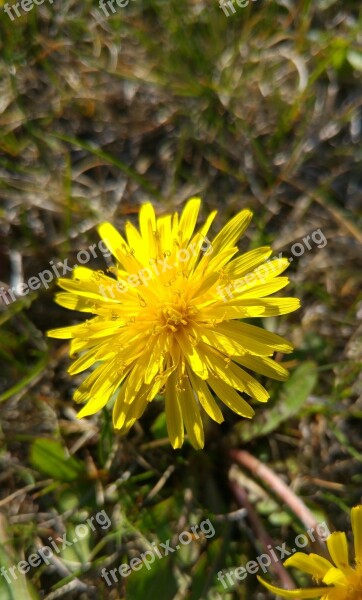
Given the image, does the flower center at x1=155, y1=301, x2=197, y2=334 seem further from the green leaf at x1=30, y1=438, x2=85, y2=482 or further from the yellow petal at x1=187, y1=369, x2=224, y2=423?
the green leaf at x1=30, y1=438, x2=85, y2=482

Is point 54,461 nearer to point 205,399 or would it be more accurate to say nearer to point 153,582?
point 153,582

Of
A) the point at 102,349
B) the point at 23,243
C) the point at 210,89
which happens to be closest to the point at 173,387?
the point at 102,349

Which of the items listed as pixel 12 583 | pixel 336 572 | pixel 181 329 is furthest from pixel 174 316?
pixel 12 583

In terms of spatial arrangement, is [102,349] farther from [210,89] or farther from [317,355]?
[210,89]

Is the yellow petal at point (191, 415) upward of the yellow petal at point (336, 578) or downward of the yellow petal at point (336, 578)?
upward

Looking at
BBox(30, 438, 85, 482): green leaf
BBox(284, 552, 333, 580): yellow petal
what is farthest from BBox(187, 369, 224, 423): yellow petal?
BBox(30, 438, 85, 482): green leaf

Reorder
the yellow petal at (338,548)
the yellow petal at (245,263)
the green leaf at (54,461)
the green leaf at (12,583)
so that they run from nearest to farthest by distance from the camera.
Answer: the yellow petal at (338,548), the yellow petal at (245,263), the green leaf at (12,583), the green leaf at (54,461)

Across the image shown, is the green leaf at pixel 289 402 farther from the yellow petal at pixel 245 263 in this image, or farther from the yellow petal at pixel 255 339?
the yellow petal at pixel 245 263

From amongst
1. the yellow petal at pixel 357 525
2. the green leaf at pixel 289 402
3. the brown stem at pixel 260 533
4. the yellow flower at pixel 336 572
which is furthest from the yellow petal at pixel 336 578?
the green leaf at pixel 289 402
